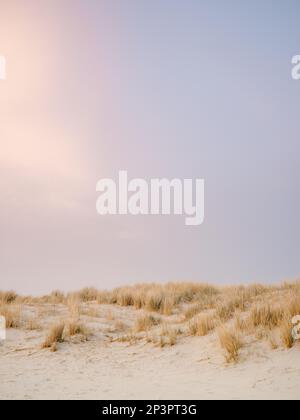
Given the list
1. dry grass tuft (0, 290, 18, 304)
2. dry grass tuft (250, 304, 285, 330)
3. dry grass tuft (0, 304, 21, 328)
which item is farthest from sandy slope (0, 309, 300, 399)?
dry grass tuft (0, 290, 18, 304)

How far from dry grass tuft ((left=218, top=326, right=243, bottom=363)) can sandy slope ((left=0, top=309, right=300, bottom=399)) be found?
0.52 feet

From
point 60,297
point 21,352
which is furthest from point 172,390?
point 60,297

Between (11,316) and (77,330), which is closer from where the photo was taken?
(77,330)

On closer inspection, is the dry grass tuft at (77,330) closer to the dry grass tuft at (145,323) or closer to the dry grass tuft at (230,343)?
the dry grass tuft at (145,323)

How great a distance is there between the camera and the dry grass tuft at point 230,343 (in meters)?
8.86

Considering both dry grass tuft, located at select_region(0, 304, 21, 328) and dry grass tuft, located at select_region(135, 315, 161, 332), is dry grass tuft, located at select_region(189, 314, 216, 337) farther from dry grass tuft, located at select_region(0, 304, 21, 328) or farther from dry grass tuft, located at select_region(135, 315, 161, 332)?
dry grass tuft, located at select_region(0, 304, 21, 328)

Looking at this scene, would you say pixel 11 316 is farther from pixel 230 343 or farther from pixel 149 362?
pixel 230 343

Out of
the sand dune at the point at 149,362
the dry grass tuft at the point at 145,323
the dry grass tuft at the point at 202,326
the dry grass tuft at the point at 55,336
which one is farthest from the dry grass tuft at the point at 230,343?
the dry grass tuft at the point at 55,336

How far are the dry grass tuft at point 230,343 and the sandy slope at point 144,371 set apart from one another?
16cm

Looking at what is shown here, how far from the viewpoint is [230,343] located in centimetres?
904

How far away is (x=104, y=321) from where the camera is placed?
13656mm

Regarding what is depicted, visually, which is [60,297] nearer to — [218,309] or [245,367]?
[218,309]

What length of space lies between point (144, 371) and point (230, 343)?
1893 mm

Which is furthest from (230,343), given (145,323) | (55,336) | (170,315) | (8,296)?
(8,296)
